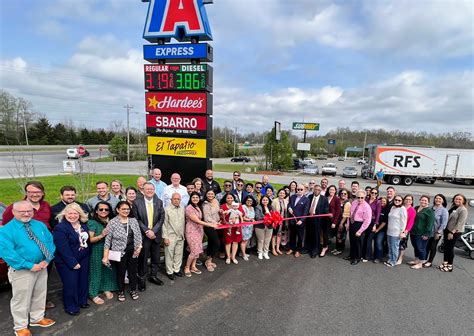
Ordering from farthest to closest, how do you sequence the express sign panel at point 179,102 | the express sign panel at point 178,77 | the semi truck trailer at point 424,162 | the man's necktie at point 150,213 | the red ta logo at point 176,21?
the semi truck trailer at point 424,162 < the express sign panel at point 179,102 < the express sign panel at point 178,77 < the red ta logo at point 176,21 < the man's necktie at point 150,213

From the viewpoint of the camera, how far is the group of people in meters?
3.18

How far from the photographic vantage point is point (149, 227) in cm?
433

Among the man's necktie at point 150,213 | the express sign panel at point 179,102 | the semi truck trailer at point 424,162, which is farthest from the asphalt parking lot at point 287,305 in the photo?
the semi truck trailer at point 424,162

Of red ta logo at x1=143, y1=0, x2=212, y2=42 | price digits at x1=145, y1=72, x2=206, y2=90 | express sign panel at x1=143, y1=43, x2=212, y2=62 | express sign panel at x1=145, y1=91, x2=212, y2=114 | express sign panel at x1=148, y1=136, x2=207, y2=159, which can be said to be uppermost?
red ta logo at x1=143, y1=0, x2=212, y2=42

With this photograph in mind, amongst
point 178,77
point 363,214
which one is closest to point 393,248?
point 363,214

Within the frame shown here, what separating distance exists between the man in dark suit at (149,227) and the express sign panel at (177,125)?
3.33 meters

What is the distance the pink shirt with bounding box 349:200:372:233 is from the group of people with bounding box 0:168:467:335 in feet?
0.07

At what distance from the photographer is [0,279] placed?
381cm

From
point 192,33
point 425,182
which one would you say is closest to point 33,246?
point 192,33

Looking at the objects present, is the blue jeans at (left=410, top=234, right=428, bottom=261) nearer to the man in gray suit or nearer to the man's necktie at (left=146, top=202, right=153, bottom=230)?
the man in gray suit

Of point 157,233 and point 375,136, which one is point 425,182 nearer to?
point 157,233

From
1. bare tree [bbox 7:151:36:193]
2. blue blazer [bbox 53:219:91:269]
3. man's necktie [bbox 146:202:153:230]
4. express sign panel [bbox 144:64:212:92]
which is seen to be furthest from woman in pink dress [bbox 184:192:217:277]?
bare tree [bbox 7:151:36:193]

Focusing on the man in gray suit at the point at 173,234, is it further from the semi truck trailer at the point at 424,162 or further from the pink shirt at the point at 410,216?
the semi truck trailer at the point at 424,162

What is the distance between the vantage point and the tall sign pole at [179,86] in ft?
23.0
